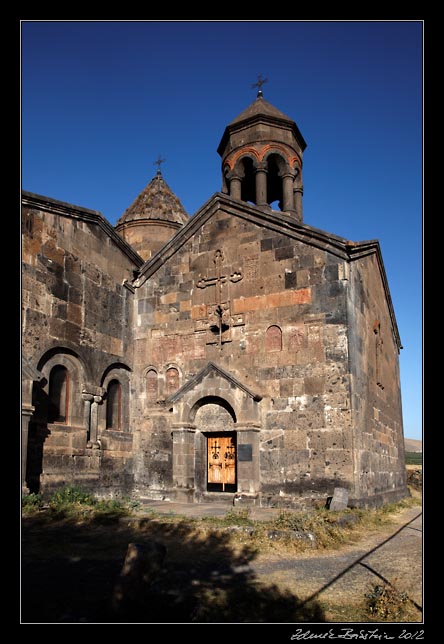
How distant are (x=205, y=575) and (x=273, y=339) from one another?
7.29 m

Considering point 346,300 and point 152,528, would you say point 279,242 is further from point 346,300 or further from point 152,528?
point 152,528

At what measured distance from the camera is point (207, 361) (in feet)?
45.2

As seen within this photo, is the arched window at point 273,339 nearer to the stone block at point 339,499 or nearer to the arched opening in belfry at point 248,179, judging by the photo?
the stone block at point 339,499

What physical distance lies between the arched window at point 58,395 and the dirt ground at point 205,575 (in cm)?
304

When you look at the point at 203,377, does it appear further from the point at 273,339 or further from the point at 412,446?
the point at 412,446

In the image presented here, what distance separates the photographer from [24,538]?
7.90 meters

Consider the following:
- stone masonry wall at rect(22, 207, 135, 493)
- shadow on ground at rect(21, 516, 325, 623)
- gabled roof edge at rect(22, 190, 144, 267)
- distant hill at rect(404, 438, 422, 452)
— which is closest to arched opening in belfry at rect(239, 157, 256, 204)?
gabled roof edge at rect(22, 190, 144, 267)

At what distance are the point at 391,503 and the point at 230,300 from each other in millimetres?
6881

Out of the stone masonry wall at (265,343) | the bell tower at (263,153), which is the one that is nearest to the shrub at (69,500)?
the stone masonry wall at (265,343)

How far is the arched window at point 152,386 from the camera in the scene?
1441 cm

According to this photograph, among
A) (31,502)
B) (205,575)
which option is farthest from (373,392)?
(205,575)

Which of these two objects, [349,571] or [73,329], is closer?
[349,571]

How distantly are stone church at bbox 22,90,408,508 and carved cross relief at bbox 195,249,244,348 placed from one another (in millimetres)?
35

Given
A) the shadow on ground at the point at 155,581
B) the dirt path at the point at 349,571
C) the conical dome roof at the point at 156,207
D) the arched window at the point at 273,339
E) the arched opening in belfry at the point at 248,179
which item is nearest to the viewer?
the shadow on ground at the point at 155,581
